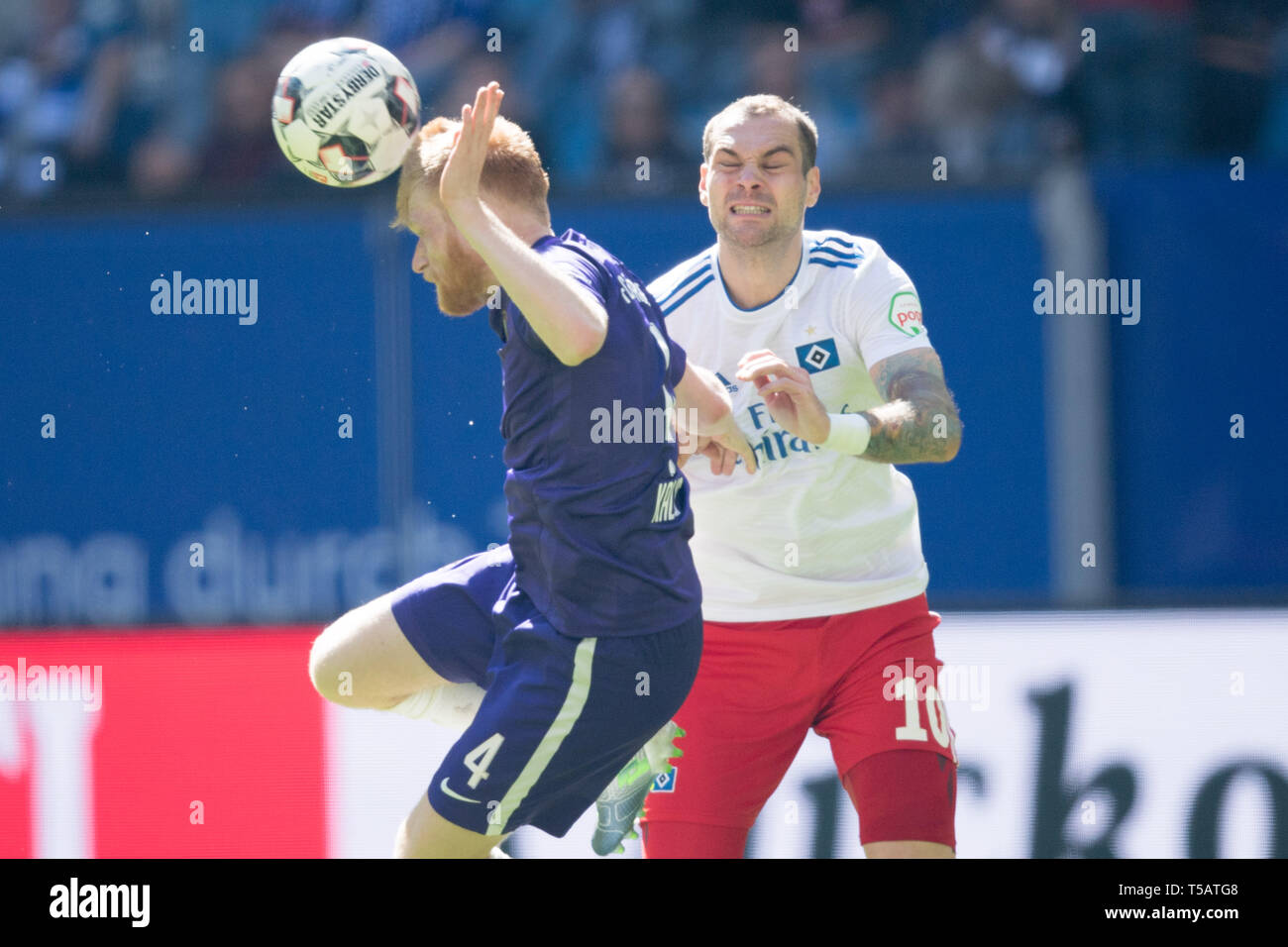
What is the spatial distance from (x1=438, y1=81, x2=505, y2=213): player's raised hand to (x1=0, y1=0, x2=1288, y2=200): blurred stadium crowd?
4401 millimetres

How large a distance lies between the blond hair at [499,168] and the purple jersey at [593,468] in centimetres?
13

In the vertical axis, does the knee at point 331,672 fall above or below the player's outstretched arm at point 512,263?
below

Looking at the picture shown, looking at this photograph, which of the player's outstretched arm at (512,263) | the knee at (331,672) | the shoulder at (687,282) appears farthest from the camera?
the shoulder at (687,282)

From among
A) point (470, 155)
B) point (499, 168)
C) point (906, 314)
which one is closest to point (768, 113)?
point (906, 314)

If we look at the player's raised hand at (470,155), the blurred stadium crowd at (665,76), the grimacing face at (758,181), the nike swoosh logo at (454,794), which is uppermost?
the blurred stadium crowd at (665,76)

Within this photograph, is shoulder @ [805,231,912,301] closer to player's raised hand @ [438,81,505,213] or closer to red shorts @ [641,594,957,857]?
red shorts @ [641,594,957,857]

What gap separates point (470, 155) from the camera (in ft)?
10.5

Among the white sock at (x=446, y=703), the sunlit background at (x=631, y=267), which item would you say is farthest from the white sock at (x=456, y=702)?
the sunlit background at (x=631, y=267)

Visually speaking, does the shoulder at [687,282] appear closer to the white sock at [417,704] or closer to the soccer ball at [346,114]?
the soccer ball at [346,114]

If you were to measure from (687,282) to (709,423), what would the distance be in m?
0.65

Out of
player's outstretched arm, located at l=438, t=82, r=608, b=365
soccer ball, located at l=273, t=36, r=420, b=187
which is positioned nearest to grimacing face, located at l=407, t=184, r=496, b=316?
player's outstretched arm, located at l=438, t=82, r=608, b=365

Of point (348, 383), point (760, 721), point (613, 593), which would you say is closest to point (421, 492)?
point (348, 383)

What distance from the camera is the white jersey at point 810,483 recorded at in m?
4.18
